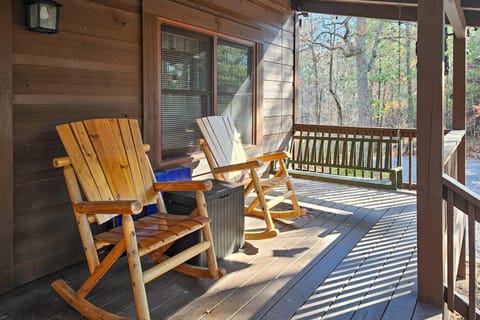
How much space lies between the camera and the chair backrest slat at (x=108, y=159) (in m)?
2.35

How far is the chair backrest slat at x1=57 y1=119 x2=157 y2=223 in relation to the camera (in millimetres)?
2348

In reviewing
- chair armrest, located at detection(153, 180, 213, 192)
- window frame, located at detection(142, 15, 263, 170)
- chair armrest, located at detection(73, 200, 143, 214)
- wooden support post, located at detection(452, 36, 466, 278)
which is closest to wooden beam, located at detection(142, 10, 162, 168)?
window frame, located at detection(142, 15, 263, 170)

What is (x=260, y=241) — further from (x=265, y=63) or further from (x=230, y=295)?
(x=265, y=63)

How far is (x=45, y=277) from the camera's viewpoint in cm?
255

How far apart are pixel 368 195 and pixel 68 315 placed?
3.74m

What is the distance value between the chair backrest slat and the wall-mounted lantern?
0.59 meters

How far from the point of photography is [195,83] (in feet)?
12.6

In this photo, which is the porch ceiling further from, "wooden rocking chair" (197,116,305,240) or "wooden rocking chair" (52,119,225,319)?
"wooden rocking chair" (52,119,225,319)

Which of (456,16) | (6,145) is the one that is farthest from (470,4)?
(6,145)

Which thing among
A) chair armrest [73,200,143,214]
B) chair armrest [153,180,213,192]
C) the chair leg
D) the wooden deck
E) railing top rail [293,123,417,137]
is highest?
railing top rail [293,123,417,137]

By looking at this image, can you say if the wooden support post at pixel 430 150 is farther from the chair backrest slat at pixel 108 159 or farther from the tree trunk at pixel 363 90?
the tree trunk at pixel 363 90

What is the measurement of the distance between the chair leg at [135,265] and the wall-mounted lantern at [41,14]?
1.27 meters

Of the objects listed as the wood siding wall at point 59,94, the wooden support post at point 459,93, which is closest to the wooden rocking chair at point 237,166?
the wood siding wall at point 59,94

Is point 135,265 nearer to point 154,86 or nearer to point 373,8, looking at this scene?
point 154,86
